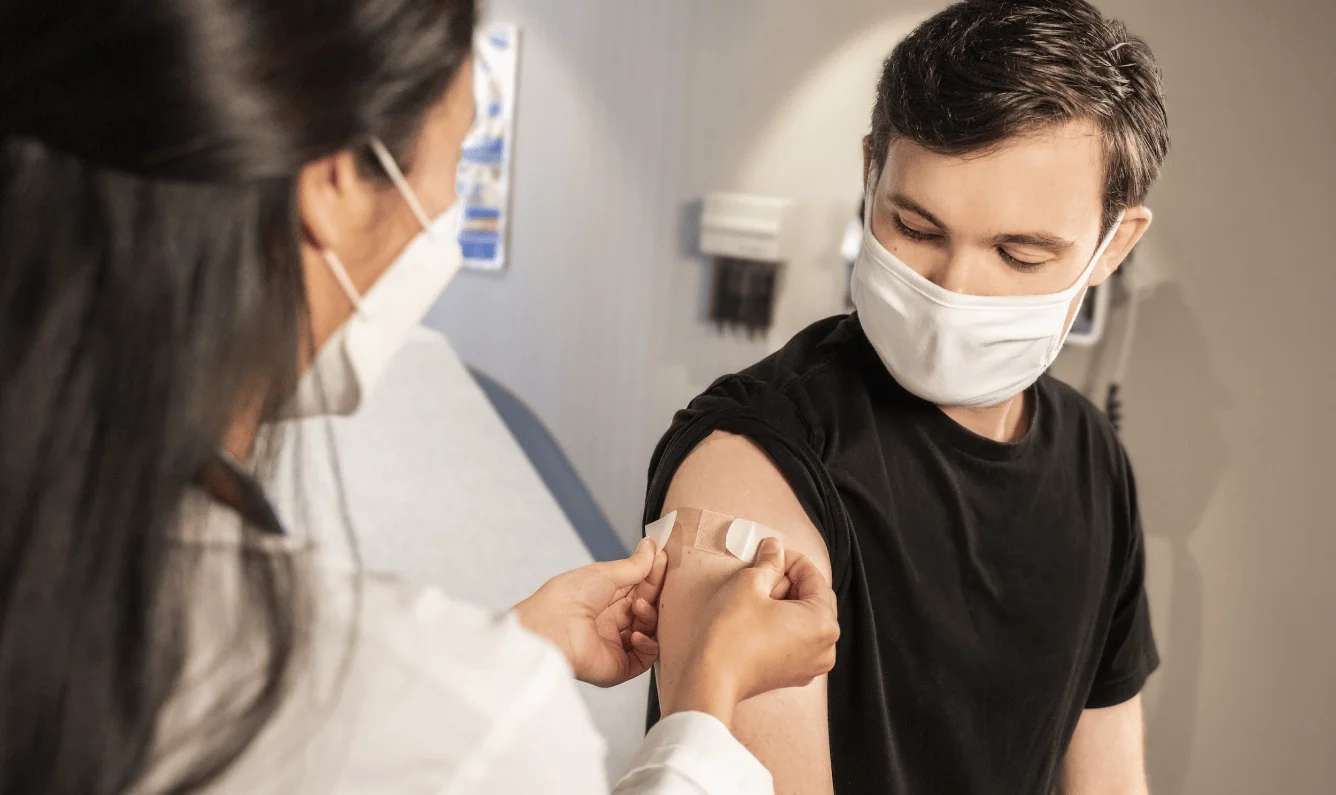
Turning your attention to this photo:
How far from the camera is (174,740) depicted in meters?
0.53

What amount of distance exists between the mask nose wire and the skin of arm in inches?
41.8

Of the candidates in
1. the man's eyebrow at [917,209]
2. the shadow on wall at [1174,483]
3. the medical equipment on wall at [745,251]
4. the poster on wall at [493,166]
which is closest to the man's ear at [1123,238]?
the man's eyebrow at [917,209]

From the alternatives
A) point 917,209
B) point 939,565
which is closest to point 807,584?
point 939,565

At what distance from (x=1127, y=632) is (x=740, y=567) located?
2.11 feet

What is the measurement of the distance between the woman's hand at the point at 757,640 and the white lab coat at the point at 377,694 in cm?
16

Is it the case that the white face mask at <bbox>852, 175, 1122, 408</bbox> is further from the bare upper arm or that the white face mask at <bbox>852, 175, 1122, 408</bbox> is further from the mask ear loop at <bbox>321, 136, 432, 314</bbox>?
the mask ear loop at <bbox>321, 136, 432, 314</bbox>

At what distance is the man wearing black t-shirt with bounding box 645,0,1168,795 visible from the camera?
3.22 feet

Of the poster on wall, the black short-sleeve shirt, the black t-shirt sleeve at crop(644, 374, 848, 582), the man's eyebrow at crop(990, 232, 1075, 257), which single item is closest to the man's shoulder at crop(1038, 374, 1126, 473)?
the black short-sleeve shirt

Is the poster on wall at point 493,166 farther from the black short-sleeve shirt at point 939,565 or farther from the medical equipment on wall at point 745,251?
the black short-sleeve shirt at point 939,565

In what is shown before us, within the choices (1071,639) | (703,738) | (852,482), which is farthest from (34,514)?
(1071,639)

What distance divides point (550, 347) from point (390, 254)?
103 inches

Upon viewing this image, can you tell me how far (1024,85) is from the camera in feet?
3.28

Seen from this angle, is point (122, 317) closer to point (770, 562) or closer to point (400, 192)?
point (400, 192)

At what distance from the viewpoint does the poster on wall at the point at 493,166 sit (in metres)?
3.24
